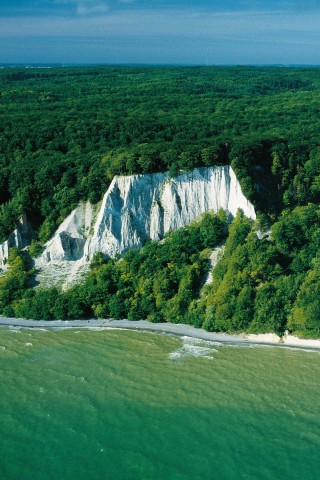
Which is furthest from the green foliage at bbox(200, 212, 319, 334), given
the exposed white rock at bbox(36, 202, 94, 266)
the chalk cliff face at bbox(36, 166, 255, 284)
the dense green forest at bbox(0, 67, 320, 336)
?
the exposed white rock at bbox(36, 202, 94, 266)

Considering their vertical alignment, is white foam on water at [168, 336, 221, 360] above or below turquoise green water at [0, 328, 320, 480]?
above

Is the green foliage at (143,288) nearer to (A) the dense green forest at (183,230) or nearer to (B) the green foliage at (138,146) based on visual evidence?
(A) the dense green forest at (183,230)

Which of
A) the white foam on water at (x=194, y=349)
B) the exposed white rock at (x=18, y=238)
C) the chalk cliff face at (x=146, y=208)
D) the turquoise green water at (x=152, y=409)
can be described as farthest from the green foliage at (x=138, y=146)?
the turquoise green water at (x=152, y=409)

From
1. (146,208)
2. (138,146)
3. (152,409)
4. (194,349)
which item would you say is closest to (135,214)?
(146,208)

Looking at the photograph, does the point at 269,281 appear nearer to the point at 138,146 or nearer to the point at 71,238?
the point at 71,238

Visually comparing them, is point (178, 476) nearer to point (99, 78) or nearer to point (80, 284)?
point (80, 284)

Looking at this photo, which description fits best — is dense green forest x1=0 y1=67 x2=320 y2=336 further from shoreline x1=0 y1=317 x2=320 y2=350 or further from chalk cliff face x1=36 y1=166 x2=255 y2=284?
chalk cliff face x1=36 y1=166 x2=255 y2=284

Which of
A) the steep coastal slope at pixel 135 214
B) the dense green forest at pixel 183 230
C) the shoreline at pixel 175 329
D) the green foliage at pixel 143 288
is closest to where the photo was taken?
the shoreline at pixel 175 329
